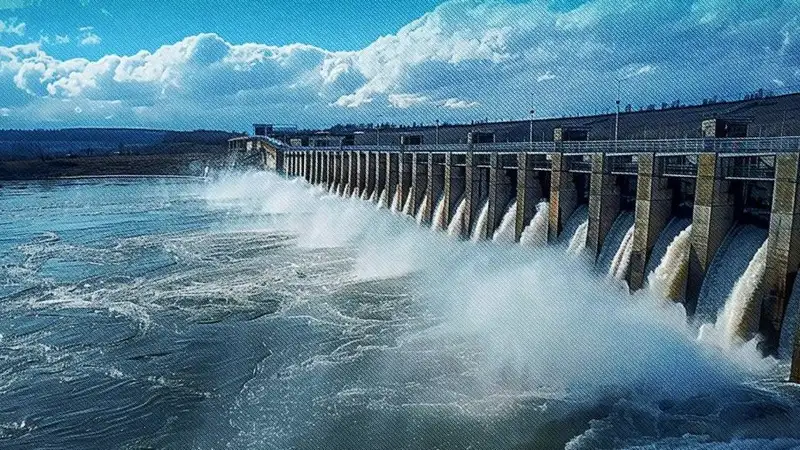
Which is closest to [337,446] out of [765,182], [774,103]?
[765,182]

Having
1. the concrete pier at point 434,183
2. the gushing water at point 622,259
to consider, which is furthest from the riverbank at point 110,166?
the gushing water at point 622,259

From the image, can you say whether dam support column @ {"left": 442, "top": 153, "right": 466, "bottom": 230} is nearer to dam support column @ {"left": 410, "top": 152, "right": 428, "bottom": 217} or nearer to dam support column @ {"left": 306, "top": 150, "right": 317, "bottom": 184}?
dam support column @ {"left": 410, "top": 152, "right": 428, "bottom": 217}

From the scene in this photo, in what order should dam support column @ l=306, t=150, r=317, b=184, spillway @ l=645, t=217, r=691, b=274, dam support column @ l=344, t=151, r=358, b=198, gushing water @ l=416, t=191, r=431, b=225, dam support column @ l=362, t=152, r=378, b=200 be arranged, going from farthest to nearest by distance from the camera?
1. dam support column @ l=306, t=150, r=317, b=184
2. dam support column @ l=344, t=151, r=358, b=198
3. dam support column @ l=362, t=152, r=378, b=200
4. gushing water @ l=416, t=191, r=431, b=225
5. spillway @ l=645, t=217, r=691, b=274

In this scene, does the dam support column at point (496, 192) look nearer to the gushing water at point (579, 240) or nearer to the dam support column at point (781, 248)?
the gushing water at point (579, 240)

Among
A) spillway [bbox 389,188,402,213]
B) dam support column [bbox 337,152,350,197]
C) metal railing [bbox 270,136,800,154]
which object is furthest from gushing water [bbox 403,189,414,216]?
dam support column [bbox 337,152,350,197]

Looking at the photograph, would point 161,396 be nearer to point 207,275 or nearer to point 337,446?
point 337,446

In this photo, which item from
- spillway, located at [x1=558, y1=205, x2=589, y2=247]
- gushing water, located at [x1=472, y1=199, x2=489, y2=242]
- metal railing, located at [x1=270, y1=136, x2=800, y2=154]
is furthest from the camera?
gushing water, located at [x1=472, y1=199, x2=489, y2=242]

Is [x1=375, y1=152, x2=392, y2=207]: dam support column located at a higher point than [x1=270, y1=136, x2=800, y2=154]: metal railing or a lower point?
lower
